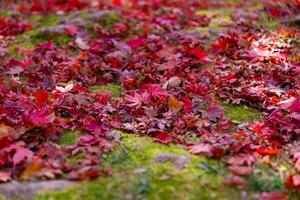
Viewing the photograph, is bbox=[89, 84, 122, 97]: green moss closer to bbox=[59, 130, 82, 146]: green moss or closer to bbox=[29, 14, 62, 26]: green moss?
bbox=[59, 130, 82, 146]: green moss

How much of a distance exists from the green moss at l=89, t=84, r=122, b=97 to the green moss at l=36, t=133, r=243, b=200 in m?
1.52

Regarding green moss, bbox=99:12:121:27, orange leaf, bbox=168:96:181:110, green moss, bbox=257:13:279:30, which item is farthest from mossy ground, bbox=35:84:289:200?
green moss, bbox=99:12:121:27

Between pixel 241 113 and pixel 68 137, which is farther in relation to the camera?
pixel 241 113

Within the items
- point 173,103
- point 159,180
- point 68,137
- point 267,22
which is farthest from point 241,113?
point 267,22

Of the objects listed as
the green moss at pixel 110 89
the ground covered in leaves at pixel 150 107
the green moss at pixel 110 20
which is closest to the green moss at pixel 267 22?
the ground covered in leaves at pixel 150 107

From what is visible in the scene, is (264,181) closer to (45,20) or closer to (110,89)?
(110,89)

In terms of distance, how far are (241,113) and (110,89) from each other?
1598 millimetres

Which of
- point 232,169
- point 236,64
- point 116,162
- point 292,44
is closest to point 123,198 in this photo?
point 116,162

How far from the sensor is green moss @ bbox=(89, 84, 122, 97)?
5387mm

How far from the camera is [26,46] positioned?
22.1 feet

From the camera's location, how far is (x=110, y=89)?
5500mm

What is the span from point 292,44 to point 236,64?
981 millimetres

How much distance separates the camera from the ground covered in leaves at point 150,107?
12.3ft

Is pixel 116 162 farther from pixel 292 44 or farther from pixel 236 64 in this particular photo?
pixel 292 44
